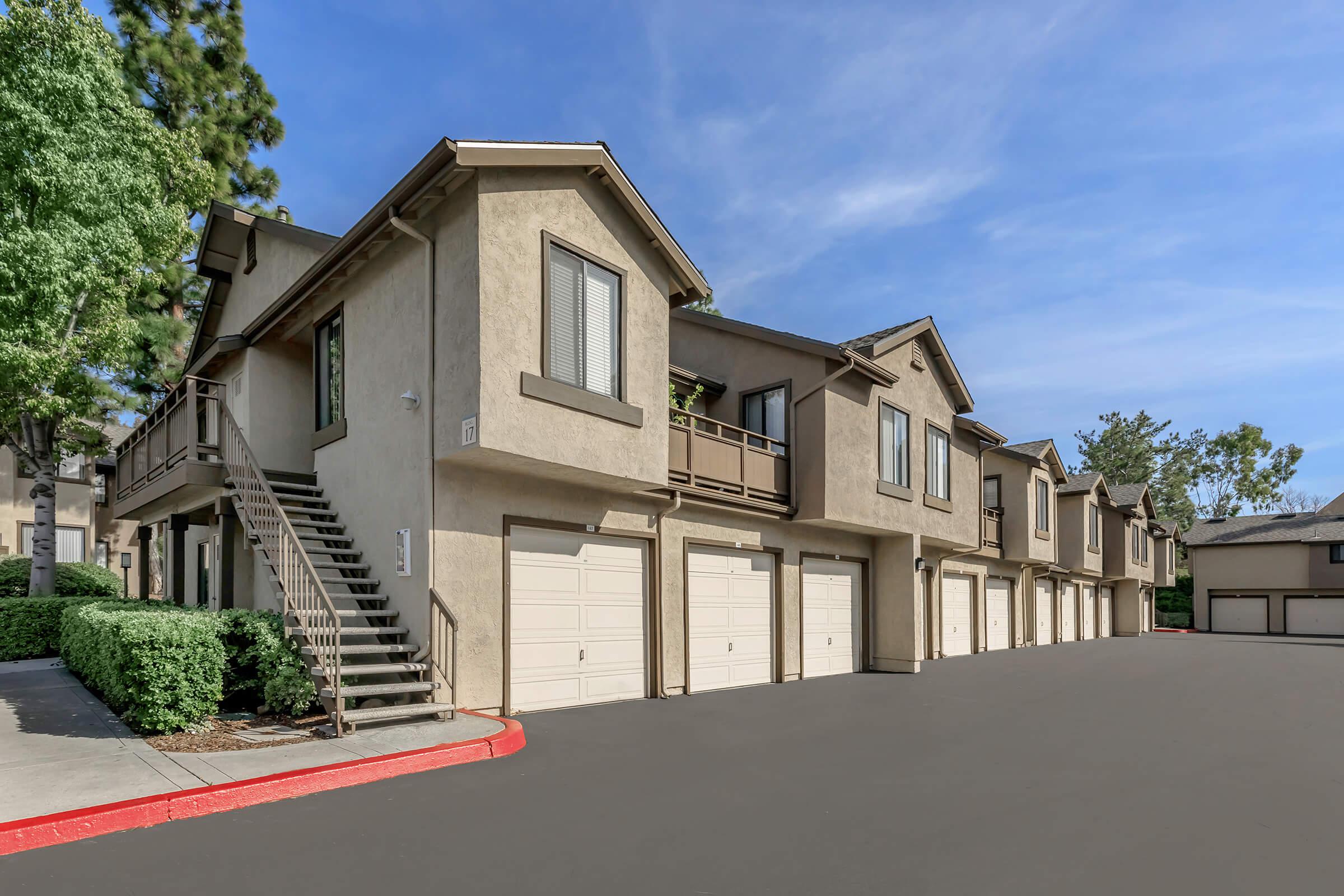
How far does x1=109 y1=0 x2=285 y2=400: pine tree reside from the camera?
2212 centimetres

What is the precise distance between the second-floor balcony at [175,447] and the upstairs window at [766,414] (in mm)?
9033

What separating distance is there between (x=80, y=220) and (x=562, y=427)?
10311 mm

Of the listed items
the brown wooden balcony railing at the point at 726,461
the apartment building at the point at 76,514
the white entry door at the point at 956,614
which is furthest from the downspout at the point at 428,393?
the apartment building at the point at 76,514

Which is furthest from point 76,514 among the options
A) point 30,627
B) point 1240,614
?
point 1240,614

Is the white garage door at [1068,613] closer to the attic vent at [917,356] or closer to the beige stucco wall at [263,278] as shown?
the attic vent at [917,356]

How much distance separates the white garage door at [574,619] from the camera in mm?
10766

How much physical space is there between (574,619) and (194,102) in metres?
21.5

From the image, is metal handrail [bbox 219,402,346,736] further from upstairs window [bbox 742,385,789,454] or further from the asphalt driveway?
upstairs window [bbox 742,385,789,454]

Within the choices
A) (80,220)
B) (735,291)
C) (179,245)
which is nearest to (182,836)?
(80,220)

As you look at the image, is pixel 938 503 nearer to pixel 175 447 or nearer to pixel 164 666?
pixel 175 447

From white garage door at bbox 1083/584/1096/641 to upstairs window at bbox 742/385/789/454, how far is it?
2535 centimetres

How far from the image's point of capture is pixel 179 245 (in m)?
16.5

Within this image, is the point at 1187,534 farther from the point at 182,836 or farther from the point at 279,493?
the point at 182,836

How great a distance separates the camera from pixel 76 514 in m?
25.4
